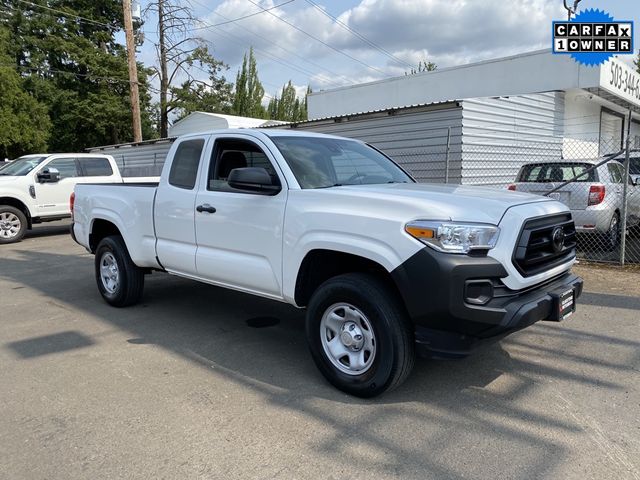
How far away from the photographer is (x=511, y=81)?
17406 mm

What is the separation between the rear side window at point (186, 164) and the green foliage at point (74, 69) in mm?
35049

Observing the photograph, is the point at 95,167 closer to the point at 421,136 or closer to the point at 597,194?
the point at 421,136

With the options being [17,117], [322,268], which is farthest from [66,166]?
[17,117]

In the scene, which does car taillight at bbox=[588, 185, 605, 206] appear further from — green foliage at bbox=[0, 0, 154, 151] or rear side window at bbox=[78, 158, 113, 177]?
green foliage at bbox=[0, 0, 154, 151]

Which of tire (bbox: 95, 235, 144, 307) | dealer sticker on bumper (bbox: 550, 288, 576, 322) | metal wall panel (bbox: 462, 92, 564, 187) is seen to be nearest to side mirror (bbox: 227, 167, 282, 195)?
dealer sticker on bumper (bbox: 550, 288, 576, 322)

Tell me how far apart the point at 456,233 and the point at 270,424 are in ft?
5.59

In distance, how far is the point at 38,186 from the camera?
39.2ft

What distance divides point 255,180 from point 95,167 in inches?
413

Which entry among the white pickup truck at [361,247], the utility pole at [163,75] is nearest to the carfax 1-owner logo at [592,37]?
the white pickup truck at [361,247]

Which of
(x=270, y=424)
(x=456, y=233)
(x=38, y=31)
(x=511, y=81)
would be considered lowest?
(x=270, y=424)

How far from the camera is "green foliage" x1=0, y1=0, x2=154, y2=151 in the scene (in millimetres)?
36969

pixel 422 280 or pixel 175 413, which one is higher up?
pixel 422 280

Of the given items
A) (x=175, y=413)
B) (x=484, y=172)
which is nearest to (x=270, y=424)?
(x=175, y=413)

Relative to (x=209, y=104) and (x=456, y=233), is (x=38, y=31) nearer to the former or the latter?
(x=209, y=104)
